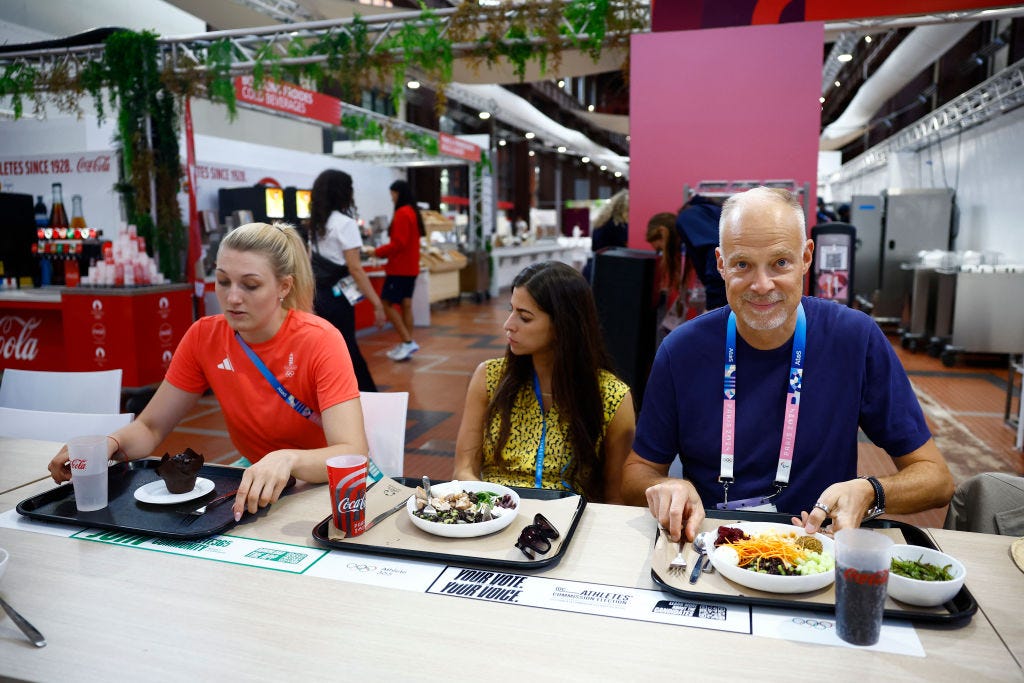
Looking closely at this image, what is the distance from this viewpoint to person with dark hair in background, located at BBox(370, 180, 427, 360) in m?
7.34

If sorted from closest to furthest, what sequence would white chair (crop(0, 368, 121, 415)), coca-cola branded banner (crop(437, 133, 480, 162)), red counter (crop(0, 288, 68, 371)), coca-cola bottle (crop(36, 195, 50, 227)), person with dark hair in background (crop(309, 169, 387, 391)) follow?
white chair (crop(0, 368, 121, 415)) < person with dark hair in background (crop(309, 169, 387, 391)) < red counter (crop(0, 288, 68, 371)) < coca-cola bottle (crop(36, 195, 50, 227)) < coca-cola branded banner (crop(437, 133, 480, 162))

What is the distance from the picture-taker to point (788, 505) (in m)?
1.76

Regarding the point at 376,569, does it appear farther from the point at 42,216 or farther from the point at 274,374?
the point at 42,216

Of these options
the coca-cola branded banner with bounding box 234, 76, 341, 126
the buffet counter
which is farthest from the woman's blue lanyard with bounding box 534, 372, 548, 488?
the buffet counter

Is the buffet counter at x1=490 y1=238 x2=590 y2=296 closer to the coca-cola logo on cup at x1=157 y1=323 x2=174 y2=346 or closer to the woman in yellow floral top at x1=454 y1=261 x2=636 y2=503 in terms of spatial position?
the coca-cola logo on cup at x1=157 y1=323 x2=174 y2=346

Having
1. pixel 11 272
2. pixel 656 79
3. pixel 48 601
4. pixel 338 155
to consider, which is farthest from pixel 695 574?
pixel 338 155

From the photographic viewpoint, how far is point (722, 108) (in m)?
4.94

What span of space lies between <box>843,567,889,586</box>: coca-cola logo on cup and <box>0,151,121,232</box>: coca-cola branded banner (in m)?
8.70

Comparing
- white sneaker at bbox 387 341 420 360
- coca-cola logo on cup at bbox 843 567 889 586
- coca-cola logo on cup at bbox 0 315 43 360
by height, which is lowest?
white sneaker at bbox 387 341 420 360

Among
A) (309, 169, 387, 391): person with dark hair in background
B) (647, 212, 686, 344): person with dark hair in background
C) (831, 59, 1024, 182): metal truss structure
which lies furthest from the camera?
(831, 59, 1024, 182): metal truss structure

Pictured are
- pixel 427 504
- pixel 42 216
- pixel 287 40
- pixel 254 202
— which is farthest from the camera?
pixel 254 202

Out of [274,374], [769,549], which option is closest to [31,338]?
[274,374]

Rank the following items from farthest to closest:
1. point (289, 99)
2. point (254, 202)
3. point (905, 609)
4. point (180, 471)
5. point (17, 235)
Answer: point (254, 202), point (289, 99), point (17, 235), point (180, 471), point (905, 609)

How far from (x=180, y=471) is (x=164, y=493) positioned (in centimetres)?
9
